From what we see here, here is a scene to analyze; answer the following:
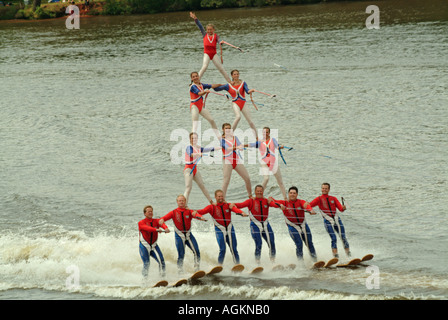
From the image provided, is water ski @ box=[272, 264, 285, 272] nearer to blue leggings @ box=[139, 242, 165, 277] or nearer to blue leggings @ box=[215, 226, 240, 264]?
blue leggings @ box=[215, 226, 240, 264]

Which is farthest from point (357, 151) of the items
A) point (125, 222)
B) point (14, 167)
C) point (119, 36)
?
point (119, 36)

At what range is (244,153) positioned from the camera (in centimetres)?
2797

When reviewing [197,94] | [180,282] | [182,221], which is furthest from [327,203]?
[197,94]

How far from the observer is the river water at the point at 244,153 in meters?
17.7

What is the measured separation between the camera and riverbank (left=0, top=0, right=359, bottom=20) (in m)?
72.6

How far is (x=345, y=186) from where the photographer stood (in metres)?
23.7

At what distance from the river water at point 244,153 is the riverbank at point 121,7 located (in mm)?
14263

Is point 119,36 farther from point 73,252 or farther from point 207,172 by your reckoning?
point 73,252

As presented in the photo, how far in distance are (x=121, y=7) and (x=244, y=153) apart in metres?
54.0

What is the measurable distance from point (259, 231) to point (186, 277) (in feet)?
7.58

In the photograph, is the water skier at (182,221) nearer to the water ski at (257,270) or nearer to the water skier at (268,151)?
the water ski at (257,270)

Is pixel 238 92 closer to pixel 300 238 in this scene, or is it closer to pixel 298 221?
pixel 298 221

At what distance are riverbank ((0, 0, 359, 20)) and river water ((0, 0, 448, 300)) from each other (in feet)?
46.8

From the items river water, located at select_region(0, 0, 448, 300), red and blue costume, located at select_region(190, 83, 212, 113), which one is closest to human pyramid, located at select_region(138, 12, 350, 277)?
river water, located at select_region(0, 0, 448, 300)
